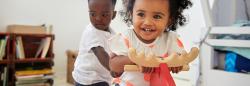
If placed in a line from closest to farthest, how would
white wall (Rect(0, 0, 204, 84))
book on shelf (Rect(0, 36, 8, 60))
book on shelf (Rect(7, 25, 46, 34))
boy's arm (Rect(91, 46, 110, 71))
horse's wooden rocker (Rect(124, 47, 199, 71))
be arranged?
horse's wooden rocker (Rect(124, 47, 199, 71))
boy's arm (Rect(91, 46, 110, 71))
book on shelf (Rect(0, 36, 8, 60))
book on shelf (Rect(7, 25, 46, 34))
white wall (Rect(0, 0, 204, 84))

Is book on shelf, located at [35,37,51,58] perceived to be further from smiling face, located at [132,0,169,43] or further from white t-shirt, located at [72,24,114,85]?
smiling face, located at [132,0,169,43]

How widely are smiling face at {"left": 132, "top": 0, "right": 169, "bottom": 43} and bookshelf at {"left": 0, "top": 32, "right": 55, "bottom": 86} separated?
1.74m

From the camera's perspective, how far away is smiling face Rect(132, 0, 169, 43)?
51cm

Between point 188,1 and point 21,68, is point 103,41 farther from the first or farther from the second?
point 21,68

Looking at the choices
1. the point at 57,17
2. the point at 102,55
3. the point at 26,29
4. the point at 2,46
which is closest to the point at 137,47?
the point at 102,55

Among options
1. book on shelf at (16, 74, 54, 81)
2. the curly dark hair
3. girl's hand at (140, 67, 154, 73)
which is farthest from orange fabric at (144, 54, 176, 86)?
book on shelf at (16, 74, 54, 81)

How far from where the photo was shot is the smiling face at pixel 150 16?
1.66ft

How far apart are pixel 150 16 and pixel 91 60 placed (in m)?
0.35

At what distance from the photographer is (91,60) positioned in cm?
80

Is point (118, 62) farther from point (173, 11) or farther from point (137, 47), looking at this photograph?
point (173, 11)

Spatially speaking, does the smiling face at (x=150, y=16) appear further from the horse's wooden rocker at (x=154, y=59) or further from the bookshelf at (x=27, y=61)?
the bookshelf at (x=27, y=61)

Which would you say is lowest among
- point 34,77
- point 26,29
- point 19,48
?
point 34,77

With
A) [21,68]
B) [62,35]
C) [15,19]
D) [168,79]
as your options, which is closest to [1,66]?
[21,68]

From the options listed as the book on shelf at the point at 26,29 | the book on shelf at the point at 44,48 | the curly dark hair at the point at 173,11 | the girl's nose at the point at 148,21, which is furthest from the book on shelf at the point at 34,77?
the girl's nose at the point at 148,21
